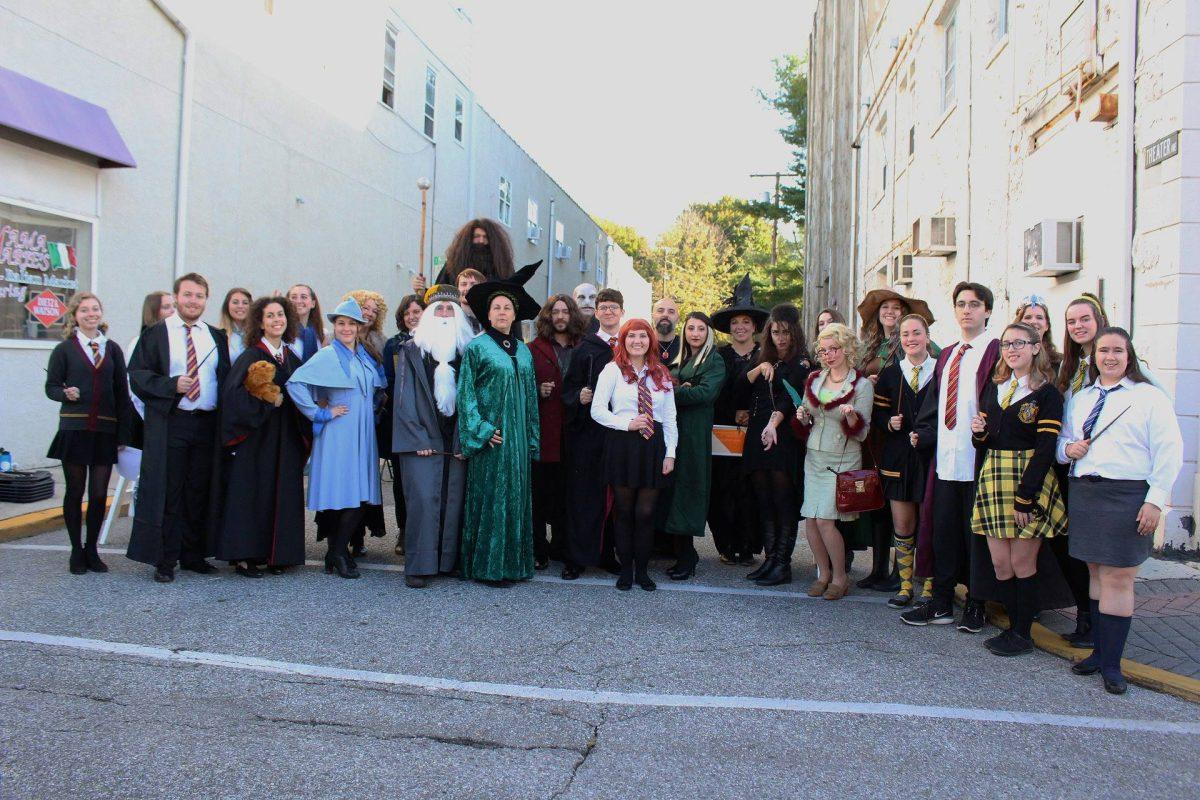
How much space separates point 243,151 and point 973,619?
11.3 metres

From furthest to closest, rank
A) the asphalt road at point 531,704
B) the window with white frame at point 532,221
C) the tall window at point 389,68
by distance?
the window with white frame at point 532,221 → the tall window at point 389,68 → the asphalt road at point 531,704

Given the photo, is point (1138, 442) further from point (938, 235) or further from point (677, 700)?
point (938, 235)

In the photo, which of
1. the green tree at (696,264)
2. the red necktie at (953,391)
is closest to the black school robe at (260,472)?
the red necktie at (953,391)

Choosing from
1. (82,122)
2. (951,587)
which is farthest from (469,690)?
(82,122)

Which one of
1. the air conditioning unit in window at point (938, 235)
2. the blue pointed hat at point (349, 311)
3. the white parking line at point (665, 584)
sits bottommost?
the white parking line at point (665, 584)

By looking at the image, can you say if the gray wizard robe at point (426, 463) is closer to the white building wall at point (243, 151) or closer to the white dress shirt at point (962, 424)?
the white dress shirt at point (962, 424)

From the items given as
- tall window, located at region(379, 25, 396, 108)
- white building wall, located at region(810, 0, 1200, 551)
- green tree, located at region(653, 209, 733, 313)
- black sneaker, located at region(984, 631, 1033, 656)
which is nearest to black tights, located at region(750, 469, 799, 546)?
black sneaker, located at region(984, 631, 1033, 656)

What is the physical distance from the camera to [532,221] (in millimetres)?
29922

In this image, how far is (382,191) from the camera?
17.8m

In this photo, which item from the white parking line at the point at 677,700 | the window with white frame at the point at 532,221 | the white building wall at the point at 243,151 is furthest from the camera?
the window with white frame at the point at 532,221

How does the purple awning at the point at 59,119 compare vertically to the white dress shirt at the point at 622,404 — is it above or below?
above

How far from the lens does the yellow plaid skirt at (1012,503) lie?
487 cm

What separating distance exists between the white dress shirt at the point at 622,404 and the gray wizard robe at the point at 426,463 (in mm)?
1014

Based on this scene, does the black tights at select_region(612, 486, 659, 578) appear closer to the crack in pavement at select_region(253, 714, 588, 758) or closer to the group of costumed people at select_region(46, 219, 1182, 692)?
the group of costumed people at select_region(46, 219, 1182, 692)
